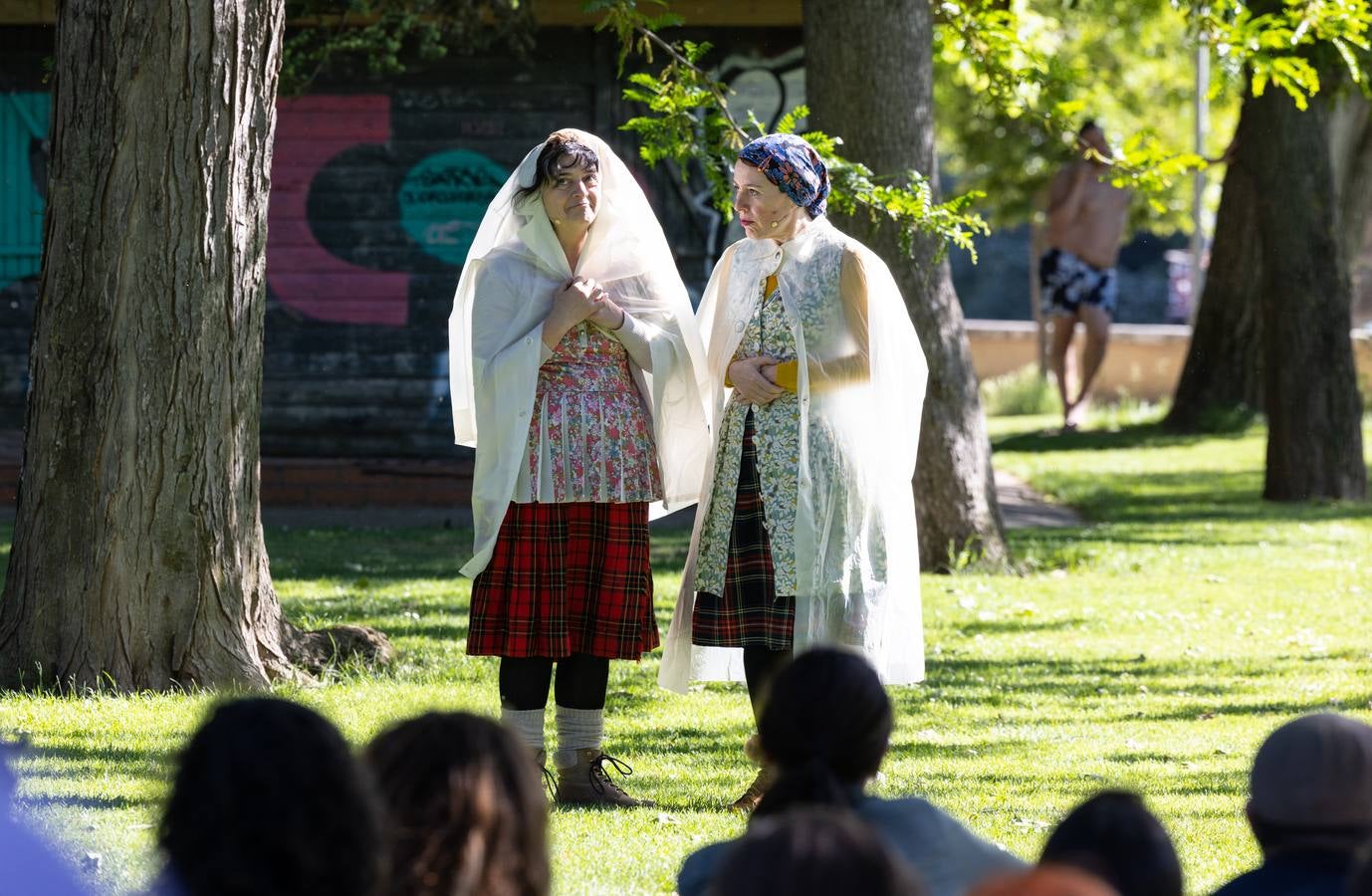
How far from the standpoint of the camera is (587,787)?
503 cm

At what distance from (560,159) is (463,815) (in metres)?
2.72

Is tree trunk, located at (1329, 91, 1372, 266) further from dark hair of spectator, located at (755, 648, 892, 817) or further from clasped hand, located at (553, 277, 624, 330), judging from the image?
dark hair of spectator, located at (755, 648, 892, 817)

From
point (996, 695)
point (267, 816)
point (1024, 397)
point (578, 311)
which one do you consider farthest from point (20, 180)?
point (1024, 397)

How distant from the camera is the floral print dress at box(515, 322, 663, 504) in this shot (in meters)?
4.87

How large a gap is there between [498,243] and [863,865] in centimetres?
328

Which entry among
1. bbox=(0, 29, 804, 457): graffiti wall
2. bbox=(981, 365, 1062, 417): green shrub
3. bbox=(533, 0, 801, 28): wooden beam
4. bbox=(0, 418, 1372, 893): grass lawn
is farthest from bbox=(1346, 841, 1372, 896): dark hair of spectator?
bbox=(981, 365, 1062, 417): green shrub

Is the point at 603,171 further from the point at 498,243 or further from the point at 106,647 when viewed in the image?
the point at 106,647

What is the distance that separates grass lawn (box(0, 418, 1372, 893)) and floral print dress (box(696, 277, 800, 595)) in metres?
0.68

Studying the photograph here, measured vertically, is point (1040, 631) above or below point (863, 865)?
below

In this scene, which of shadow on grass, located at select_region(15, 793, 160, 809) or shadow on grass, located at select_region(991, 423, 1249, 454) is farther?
shadow on grass, located at select_region(991, 423, 1249, 454)

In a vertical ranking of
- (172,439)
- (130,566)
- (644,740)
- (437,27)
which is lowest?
(644,740)

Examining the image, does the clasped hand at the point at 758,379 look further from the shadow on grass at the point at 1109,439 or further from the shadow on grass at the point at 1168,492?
the shadow on grass at the point at 1109,439

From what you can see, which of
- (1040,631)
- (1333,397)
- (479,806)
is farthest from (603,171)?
(1333,397)

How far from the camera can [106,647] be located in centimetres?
627
